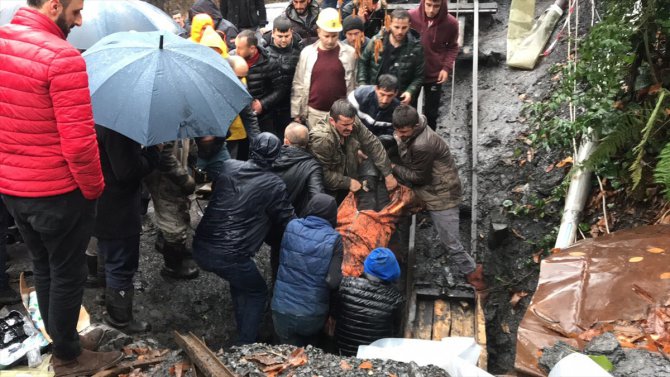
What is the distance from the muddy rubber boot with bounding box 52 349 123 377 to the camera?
4.31 meters

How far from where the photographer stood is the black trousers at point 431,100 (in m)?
7.85

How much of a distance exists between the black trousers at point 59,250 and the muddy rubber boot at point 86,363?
0.17 feet

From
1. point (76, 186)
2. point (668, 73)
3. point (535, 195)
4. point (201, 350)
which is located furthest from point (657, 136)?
point (76, 186)

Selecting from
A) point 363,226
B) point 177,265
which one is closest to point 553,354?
point 363,226

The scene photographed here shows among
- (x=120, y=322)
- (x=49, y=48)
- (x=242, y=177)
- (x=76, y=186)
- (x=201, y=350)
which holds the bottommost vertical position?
(x=120, y=322)

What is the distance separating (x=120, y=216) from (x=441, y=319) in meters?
3.08

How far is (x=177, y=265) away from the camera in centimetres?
642

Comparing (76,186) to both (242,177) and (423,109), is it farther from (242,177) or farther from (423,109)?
(423,109)

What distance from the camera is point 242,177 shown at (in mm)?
5270

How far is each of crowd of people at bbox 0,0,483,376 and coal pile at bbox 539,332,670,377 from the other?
1.61 metres

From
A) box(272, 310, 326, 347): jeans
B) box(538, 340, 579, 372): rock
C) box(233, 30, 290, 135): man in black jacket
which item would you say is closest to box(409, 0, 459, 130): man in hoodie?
box(233, 30, 290, 135): man in black jacket

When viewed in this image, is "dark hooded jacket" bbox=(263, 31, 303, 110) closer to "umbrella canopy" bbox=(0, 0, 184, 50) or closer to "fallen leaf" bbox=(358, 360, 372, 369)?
"umbrella canopy" bbox=(0, 0, 184, 50)

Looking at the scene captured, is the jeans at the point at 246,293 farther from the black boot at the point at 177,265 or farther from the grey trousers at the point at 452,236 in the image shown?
the grey trousers at the point at 452,236

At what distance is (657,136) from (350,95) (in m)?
3.00
